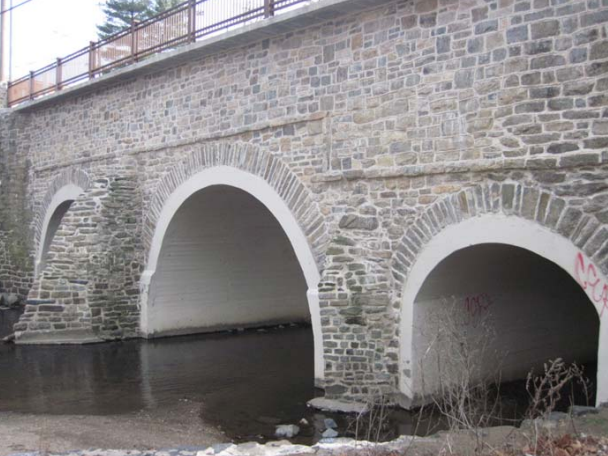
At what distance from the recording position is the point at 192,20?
11.3m

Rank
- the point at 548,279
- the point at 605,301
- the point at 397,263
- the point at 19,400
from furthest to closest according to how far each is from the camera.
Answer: the point at 548,279 < the point at 19,400 < the point at 397,263 < the point at 605,301

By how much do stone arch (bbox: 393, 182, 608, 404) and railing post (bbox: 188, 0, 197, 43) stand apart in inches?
211

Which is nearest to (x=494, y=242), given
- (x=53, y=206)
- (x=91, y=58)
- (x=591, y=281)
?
(x=591, y=281)

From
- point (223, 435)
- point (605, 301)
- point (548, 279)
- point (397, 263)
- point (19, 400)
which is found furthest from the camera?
point (548, 279)

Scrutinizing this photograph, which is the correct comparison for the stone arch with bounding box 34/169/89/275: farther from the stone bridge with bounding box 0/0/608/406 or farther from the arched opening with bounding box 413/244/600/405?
the arched opening with bounding box 413/244/600/405

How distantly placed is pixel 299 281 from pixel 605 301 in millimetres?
9095

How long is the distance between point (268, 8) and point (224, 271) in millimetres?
5600

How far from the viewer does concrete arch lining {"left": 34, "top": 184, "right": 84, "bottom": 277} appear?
48.9 feet

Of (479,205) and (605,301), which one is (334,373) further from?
(605,301)

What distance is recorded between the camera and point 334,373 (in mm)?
8188

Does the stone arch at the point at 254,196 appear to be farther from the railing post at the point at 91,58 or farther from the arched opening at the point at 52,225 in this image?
the arched opening at the point at 52,225

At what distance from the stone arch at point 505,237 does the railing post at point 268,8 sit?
146 inches

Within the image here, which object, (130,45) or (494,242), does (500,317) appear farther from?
(130,45)

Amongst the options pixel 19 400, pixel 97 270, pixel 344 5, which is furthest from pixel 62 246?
pixel 344 5
